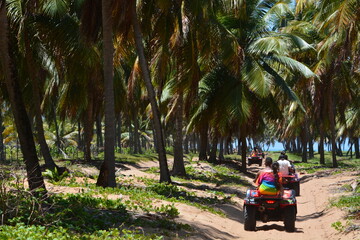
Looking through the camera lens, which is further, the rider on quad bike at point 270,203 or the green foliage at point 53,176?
the green foliage at point 53,176

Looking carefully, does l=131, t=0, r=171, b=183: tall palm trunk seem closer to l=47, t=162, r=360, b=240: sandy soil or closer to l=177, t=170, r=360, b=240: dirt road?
l=47, t=162, r=360, b=240: sandy soil

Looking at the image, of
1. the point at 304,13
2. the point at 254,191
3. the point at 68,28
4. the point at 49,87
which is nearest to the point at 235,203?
the point at 254,191

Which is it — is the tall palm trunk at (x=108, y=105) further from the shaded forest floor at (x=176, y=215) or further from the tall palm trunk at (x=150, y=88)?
the tall palm trunk at (x=150, y=88)

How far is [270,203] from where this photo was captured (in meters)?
10.5

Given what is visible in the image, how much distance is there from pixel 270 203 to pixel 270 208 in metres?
0.15

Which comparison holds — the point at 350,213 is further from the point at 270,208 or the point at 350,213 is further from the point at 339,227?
the point at 270,208

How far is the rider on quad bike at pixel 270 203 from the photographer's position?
10.5 m

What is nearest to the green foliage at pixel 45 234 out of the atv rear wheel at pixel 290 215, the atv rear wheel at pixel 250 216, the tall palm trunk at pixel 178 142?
the atv rear wheel at pixel 250 216

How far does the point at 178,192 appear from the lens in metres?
15.1

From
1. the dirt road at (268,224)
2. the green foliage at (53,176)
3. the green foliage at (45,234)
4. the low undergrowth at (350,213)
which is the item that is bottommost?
the dirt road at (268,224)

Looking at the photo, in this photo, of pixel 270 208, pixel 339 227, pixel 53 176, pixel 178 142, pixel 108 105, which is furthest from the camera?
pixel 178 142

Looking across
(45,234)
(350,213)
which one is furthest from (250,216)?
(45,234)

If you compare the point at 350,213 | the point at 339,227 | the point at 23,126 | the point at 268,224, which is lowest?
the point at 268,224

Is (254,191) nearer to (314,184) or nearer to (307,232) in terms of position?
(307,232)
